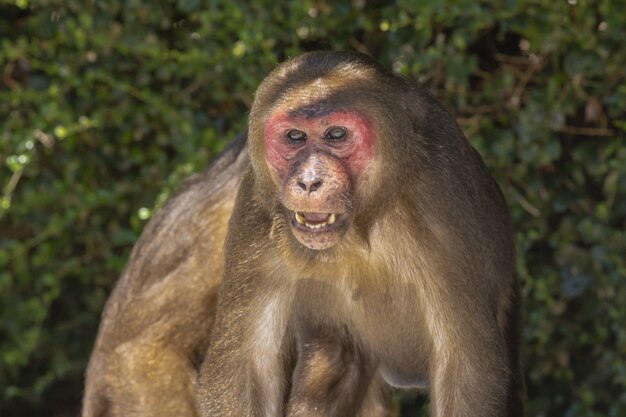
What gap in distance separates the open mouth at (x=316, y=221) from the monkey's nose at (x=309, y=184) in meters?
0.14

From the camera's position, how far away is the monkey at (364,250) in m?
4.98

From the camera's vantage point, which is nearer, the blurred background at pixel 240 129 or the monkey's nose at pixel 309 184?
the monkey's nose at pixel 309 184

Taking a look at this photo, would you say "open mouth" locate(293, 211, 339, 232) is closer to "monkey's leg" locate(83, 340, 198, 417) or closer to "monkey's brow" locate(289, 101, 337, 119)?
"monkey's brow" locate(289, 101, 337, 119)

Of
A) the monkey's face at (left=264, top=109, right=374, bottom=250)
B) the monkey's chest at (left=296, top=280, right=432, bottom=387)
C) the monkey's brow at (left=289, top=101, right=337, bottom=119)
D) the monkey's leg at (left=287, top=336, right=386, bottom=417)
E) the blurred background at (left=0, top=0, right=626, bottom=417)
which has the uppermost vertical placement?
the monkey's brow at (left=289, top=101, right=337, bottom=119)

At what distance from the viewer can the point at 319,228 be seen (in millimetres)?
4898

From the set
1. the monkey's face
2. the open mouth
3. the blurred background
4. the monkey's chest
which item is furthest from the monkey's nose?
the blurred background

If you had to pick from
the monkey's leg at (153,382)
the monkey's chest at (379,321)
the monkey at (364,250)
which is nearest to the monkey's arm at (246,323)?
the monkey at (364,250)

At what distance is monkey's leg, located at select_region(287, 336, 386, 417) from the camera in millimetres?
5637

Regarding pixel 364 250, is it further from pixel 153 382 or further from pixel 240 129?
pixel 240 129

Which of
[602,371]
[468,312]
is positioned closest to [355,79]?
[468,312]

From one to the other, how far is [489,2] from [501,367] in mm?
2662

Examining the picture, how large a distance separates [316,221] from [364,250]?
387 millimetres

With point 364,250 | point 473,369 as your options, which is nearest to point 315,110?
point 364,250

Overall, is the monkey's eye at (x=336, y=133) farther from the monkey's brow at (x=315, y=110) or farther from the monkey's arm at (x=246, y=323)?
the monkey's arm at (x=246, y=323)
